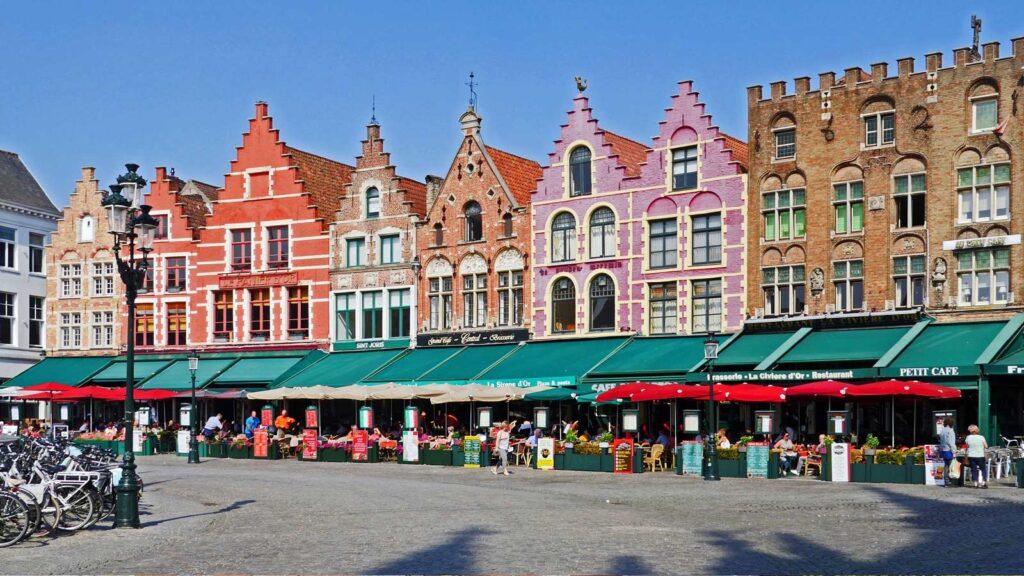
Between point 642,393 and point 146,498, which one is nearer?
point 146,498

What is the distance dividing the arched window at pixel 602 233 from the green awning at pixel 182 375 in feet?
51.8

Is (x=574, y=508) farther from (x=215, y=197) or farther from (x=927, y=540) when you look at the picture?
(x=215, y=197)

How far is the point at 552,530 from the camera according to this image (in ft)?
62.7

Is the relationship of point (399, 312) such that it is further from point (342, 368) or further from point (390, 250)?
point (342, 368)

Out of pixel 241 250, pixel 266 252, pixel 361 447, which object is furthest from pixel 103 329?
pixel 361 447

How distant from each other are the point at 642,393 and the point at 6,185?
38.1 m

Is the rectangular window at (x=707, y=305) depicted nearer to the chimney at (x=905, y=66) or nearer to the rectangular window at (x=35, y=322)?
the chimney at (x=905, y=66)

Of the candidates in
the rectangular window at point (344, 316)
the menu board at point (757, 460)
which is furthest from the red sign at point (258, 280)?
the menu board at point (757, 460)

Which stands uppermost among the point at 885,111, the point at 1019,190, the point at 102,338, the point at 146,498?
the point at 885,111

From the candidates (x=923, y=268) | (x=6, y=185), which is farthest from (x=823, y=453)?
(x=6, y=185)

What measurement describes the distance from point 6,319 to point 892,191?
39.2m

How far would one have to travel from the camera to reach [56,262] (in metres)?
58.7

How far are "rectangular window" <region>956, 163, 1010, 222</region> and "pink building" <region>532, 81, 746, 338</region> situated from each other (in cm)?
689

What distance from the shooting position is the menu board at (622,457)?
35.1 meters
